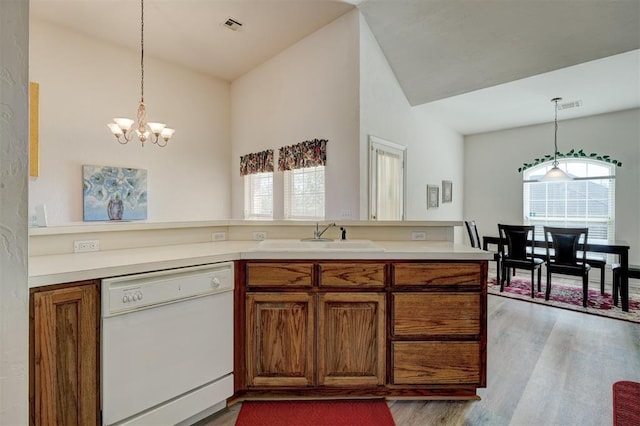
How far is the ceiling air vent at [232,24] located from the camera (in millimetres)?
3834

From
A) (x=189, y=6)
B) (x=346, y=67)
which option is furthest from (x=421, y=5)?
(x=189, y=6)

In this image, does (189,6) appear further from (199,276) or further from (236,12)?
(199,276)

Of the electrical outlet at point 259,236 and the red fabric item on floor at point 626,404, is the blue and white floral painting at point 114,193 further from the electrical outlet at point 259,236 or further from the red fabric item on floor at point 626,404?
the red fabric item on floor at point 626,404

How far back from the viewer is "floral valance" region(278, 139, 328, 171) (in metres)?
4.07

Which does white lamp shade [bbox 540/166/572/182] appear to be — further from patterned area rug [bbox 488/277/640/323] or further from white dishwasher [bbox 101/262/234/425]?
white dishwasher [bbox 101/262/234/425]

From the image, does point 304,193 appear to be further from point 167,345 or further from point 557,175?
point 557,175

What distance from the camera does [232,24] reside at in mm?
3910

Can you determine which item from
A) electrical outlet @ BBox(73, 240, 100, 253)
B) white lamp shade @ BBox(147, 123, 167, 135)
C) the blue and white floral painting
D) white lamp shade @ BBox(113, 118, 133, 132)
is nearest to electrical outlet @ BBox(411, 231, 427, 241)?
electrical outlet @ BBox(73, 240, 100, 253)

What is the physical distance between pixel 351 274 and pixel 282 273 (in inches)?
16.0

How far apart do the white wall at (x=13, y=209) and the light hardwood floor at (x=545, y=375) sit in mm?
980

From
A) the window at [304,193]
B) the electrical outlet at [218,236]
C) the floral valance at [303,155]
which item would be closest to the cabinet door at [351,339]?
the electrical outlet at [218,236]

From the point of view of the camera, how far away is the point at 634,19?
119 inches

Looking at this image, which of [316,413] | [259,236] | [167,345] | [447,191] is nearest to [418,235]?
[259,236]

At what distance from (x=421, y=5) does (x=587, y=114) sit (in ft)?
A: 13.0
